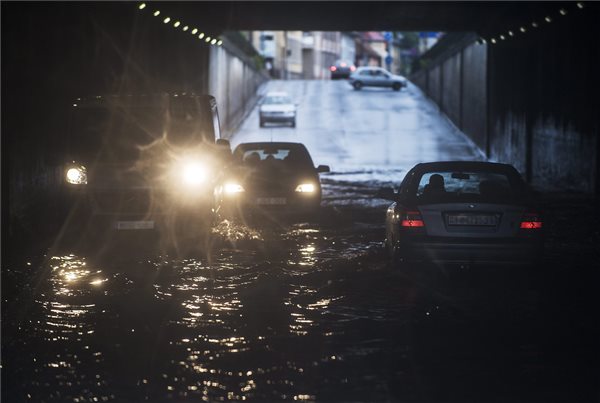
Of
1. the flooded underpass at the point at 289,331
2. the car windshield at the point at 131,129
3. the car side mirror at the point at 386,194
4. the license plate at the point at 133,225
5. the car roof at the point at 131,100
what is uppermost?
the car roof at the point at 131,100

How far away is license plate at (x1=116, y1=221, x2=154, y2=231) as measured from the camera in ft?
54.6

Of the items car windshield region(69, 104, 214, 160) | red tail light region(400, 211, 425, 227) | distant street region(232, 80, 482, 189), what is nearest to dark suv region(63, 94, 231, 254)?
car windshield region(69, 104, 214, 160)

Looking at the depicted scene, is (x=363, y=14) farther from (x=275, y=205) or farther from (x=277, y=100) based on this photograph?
(x=275, y=205)

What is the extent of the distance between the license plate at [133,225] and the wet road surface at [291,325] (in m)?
0.82

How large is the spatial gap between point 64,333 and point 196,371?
195 cm

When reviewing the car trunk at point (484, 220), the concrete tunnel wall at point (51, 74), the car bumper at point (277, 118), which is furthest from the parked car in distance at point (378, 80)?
the car trunk at point (484, 220)

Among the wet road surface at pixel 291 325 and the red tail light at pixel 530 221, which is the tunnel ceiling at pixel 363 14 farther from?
the red tail light at pixel 530 221

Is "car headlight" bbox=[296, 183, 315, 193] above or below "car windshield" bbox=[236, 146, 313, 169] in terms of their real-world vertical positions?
below

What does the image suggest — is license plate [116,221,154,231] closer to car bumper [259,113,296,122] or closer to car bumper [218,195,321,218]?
car bumper [218,195,321,218]

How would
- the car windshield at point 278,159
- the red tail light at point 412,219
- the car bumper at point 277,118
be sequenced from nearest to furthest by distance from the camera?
the red tail light at point 412,219
the car windshield at point 278,159
the car bumper at point 277,118

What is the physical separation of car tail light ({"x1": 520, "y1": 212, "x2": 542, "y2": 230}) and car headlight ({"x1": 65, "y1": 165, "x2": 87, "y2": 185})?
24.0 ft

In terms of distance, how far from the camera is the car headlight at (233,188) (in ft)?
59.7

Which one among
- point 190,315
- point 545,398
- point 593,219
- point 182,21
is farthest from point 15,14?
point 182,21

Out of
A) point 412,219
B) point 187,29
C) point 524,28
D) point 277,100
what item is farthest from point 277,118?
point 412,219
